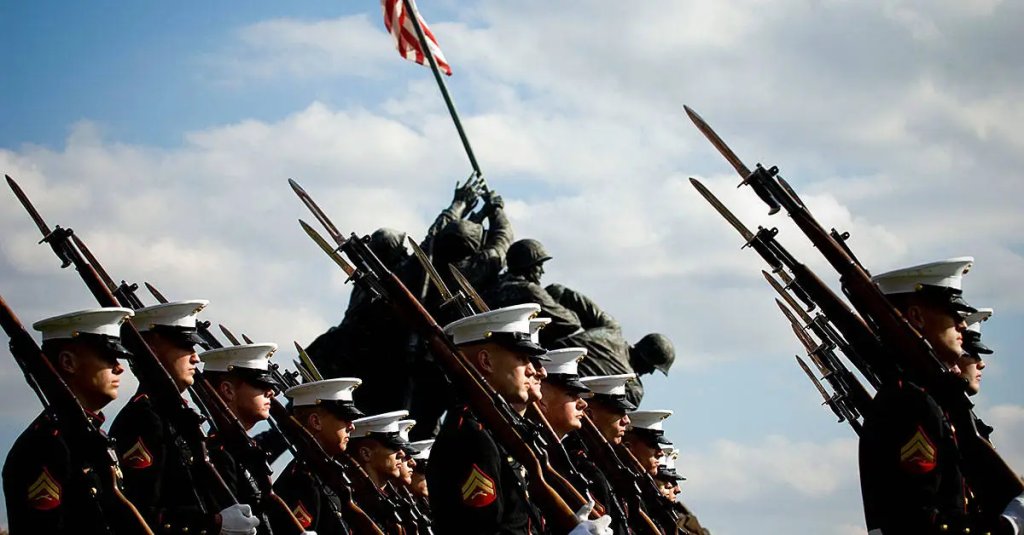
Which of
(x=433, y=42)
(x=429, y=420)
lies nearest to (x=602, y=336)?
(x=429, y=420)

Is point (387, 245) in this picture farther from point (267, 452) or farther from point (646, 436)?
point (267, 452)

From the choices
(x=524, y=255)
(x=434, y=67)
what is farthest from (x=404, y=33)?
(x=524, y=255)

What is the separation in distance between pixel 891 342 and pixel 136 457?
491 cm

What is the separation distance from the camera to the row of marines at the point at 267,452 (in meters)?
7.63

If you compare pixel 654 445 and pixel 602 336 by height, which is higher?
pixel 602 336

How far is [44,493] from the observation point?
296 inches

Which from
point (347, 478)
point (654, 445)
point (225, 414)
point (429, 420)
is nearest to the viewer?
point (225, 414)

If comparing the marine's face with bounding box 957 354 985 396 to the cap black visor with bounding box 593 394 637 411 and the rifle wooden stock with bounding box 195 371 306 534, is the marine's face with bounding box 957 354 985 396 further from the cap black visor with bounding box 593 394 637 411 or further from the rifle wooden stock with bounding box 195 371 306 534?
the rifle wooden stock with bounding box 195 371 306 534

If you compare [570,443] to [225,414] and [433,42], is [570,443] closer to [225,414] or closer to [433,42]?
[225,414]

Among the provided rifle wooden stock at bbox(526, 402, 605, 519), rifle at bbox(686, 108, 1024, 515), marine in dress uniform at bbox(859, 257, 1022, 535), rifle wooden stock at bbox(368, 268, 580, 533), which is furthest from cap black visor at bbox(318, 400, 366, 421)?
marine in dress uniform at bbox(859, 257, 1022, 535)

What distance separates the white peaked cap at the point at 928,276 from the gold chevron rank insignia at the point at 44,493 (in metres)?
5.52

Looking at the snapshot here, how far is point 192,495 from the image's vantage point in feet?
29.1

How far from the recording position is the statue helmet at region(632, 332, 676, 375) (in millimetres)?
21812

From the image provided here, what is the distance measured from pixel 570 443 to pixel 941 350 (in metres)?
3.53
